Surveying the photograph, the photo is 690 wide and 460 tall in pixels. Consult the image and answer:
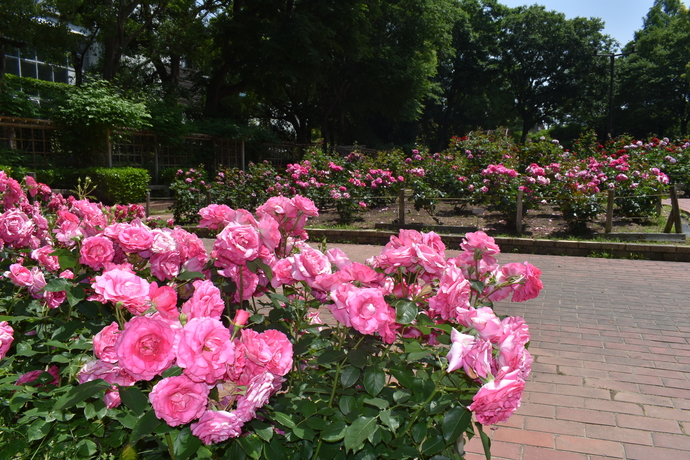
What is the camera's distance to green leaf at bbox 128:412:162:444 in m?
1.33

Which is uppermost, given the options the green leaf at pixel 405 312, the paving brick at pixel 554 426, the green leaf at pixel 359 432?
the green leaf at pixel 405 312

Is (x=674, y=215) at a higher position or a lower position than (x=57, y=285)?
lower

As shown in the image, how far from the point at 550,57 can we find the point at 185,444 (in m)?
51.7

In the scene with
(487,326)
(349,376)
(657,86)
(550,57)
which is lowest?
(349,376)

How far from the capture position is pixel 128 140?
61.9 ft

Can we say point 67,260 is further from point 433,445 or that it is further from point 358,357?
point 433,445

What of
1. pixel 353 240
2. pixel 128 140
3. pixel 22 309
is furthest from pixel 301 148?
pixel 22 309

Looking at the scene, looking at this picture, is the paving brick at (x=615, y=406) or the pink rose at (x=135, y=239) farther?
the paving brick at (x=615, y=406)

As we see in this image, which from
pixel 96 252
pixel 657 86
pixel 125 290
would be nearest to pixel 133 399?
pixel 125 290

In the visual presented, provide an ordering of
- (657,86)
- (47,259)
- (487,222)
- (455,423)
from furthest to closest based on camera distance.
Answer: (657,86)
(487,222)
(47,259)
(455,423)

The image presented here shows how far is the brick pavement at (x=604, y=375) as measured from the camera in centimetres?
295

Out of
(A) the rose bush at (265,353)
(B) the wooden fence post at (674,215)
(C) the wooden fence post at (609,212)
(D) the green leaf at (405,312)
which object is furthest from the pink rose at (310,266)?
(B) the wooden fence post at (674,215)

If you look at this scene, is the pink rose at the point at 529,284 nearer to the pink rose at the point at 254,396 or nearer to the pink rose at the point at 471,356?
the pink rose at the point at 471,356

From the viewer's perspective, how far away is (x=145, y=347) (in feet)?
4.33
